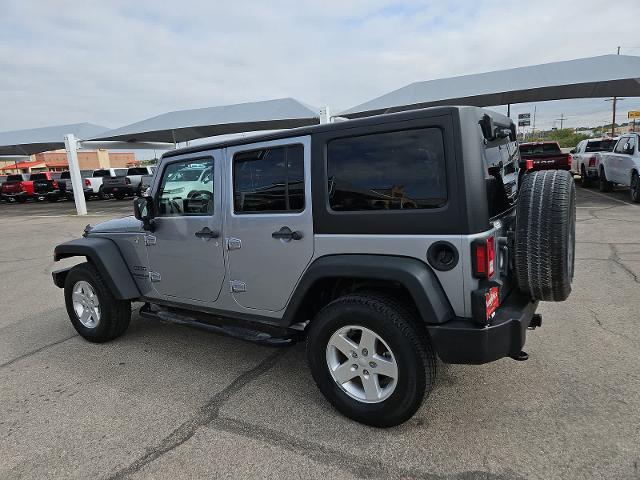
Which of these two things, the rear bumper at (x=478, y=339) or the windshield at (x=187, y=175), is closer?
the rear bumper at (x=478, y=339)

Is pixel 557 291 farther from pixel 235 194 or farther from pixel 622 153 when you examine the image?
pixel 622 153

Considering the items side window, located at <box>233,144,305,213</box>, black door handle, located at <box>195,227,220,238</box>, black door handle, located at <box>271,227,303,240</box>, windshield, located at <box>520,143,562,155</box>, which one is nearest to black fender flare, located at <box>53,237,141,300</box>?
black door handle, located at <box>195,227,220,238</box>

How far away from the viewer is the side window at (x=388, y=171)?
2.49m

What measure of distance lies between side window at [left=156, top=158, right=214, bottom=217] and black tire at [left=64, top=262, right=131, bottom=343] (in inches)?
39.4

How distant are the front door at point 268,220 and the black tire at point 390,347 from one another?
413 mm

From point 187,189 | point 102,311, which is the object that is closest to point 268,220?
point 187,189

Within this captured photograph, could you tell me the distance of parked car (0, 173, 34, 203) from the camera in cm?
2784

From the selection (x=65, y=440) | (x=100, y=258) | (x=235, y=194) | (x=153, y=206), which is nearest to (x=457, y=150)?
(x=235, y=194)

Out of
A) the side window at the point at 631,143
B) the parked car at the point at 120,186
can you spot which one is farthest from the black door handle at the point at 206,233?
the parked car at the point at 120,186

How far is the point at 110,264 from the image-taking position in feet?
13.5

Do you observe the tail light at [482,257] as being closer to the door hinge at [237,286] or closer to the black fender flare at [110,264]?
the door hinge at [237,286]

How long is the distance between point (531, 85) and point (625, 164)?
4.15 m

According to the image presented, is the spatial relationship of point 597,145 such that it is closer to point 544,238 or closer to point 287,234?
point 544,238

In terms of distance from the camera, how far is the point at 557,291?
8.52 feet
